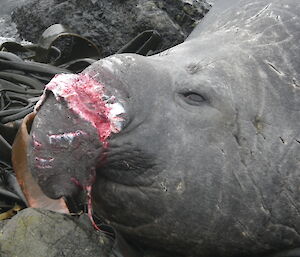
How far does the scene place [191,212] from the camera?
2717 mm

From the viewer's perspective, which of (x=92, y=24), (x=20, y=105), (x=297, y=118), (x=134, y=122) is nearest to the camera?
(x=134, y=122)

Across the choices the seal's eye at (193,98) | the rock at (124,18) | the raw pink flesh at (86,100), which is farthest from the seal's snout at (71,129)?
the rock at (124,18)

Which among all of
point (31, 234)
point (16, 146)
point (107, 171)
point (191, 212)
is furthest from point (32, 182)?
point (191, 212)

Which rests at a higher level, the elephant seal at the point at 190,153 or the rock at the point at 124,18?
the elephant seal at the point at 190,153

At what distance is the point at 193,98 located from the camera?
9.17ft

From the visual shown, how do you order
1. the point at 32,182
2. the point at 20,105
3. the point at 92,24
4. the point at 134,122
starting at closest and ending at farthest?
the point at 134,122, the point at 32,182, the point at 20,105, the point at 92,24

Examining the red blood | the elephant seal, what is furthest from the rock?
the red blood

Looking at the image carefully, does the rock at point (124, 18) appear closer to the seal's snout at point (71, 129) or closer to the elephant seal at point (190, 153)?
the elephant seal at point (190, 153)

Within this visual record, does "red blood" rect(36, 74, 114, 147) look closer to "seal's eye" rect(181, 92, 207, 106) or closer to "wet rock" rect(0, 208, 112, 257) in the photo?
"seal's eye" rect(181, 92, 207, 106)

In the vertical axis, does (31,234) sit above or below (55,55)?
above

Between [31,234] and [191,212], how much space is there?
0.69 meters

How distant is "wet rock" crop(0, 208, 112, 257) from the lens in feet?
9.34

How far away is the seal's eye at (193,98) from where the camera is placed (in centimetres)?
279

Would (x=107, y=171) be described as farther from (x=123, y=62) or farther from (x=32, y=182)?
(x=32, y=182)
